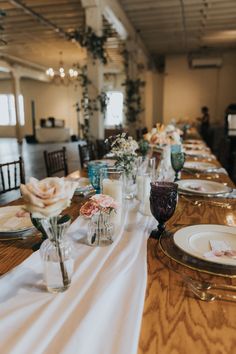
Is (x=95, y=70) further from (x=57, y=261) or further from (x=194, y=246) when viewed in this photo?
(x=57, y=261)

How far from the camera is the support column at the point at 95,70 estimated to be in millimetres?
4613

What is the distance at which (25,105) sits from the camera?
1628cm

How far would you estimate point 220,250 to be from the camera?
96cm

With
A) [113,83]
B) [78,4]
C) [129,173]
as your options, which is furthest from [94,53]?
[113,83]

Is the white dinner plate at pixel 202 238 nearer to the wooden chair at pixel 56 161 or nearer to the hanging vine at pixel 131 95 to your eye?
the wooden chair at pixel 56 161

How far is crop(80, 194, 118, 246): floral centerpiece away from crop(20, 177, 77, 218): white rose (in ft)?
0.88

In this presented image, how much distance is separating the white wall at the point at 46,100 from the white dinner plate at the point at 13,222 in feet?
48.6

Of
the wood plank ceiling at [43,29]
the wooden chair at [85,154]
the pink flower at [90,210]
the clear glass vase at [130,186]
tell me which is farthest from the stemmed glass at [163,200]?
the wood plank ceiling at [43,29]

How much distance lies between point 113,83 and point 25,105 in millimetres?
5124

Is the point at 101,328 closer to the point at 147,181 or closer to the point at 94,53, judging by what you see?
the point at 147,181

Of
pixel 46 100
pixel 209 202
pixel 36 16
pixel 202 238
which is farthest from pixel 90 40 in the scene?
pixel 46 100

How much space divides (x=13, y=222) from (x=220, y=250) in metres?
0.82

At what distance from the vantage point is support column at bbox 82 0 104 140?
4.61m

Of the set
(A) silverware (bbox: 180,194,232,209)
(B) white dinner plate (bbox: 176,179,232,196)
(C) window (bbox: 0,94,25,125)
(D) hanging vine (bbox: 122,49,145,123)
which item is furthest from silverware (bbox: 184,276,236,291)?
(C) window (bbox: 0,94,25,125)
